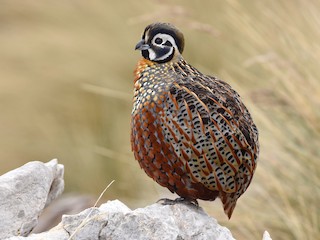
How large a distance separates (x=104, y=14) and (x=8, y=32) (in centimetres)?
141

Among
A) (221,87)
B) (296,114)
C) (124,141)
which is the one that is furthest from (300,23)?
(221,87)

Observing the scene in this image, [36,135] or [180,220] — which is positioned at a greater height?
[180,220]

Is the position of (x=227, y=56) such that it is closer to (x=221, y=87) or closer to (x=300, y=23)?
(x=300, y=23)

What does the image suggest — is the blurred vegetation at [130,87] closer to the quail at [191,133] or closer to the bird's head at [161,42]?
the quail at [191,133]

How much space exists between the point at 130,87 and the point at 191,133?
6.34m

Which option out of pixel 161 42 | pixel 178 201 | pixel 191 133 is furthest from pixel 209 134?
pixel 161 42

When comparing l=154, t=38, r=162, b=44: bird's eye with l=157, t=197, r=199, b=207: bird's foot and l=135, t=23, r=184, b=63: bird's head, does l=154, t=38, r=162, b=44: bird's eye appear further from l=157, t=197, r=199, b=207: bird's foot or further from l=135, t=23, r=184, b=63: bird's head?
l=157, t=197, r=199, b=207: bird's foot

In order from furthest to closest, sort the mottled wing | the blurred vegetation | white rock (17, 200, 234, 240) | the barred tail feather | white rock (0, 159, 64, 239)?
the blurred vegetation → the barred tail feather → the mottled wing → white rock (0, 159, 64, 239) → white rock (17, 200, 234, 240)

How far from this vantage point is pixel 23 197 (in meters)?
4.30

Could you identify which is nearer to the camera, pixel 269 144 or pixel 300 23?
pixel 269 144

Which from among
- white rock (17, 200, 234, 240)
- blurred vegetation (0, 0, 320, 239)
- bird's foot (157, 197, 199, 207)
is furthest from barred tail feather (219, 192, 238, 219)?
blurred vegetation (0, 0, 320, 239)

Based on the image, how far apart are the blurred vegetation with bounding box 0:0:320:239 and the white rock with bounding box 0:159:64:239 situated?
8.11 ft

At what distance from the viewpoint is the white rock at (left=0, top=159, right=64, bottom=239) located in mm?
4227

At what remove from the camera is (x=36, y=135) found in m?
10.3
